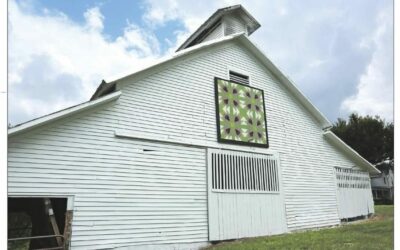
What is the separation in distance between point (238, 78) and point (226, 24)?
2.85 metres

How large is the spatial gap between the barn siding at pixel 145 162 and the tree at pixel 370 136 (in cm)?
2622

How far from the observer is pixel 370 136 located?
37812 mm

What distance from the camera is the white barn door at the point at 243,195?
1158cm

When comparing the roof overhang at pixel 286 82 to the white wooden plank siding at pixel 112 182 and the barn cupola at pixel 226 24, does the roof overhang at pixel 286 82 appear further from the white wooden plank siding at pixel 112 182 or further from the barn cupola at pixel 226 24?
the white wooden plank siding at pixel 112 182

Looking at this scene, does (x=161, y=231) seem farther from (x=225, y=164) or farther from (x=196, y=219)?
(x=225, y=164)

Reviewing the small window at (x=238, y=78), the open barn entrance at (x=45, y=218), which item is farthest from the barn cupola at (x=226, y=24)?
the open barn entrance at (x=45, y=218)

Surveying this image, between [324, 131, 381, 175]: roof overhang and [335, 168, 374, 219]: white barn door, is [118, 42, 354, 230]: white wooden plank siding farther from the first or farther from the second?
[335, 168, 374, 219]: white barn door

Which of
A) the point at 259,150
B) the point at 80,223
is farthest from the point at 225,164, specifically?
the point at 80,223

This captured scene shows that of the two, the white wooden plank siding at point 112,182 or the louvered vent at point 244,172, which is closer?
the white wooden plank siding at point 112,182

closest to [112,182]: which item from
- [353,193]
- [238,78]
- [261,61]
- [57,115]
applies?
[57,115]

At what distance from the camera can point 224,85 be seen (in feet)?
44.0

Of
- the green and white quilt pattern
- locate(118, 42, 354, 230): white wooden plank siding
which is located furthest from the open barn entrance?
the green and white quilt pattern

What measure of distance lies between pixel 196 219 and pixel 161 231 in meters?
1.27

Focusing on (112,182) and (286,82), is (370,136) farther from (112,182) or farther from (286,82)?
(112,182)
